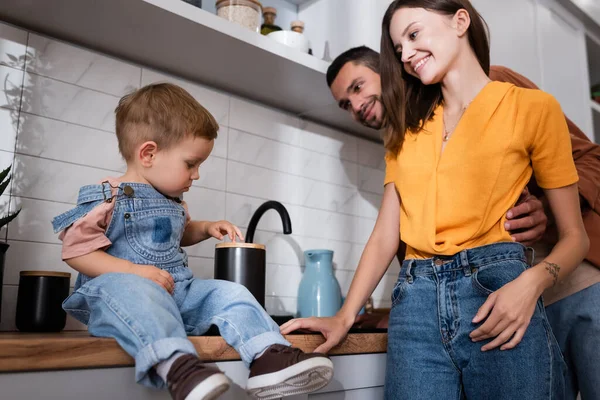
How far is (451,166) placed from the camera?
38.5 inches

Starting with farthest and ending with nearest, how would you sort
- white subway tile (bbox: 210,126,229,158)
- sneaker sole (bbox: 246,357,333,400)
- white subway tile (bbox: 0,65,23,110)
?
white subway tile (bbox: 210,126,229,158)
white subway tile (bbox: 0,65,23,110)
sneaker sole (bbox: 246,357,333,400)

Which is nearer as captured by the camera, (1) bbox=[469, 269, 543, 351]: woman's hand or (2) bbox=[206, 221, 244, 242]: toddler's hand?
(1) bbox=[469, 269, 543, 351]: woman's hand

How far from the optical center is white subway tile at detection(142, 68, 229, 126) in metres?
1.50

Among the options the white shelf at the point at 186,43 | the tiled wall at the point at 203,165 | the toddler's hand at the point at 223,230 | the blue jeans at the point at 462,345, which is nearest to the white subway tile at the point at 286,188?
the tiled wall at the point at 203,165

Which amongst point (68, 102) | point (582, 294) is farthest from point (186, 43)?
point (582, 294)

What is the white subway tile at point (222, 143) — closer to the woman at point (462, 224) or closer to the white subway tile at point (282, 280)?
the white subway tile at point (282, 280)

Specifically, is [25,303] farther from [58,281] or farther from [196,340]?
[196,340]

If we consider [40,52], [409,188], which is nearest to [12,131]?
[40,52]

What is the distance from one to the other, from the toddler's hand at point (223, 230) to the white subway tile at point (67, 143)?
1.31ft

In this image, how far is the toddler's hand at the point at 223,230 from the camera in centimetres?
112

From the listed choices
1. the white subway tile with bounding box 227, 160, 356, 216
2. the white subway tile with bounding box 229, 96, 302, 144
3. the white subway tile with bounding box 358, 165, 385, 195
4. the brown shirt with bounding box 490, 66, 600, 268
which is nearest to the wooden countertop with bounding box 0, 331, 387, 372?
the brown shirt with bounding box 490, 66, 600, 268

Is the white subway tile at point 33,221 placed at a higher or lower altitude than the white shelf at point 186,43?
lower

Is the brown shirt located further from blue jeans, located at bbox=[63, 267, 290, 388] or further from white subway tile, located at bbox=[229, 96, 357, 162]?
white subway tile, located at bbox=[229, 96, 357, 162]

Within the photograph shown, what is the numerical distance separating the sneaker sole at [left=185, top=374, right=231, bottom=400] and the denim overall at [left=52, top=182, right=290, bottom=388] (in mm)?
80
